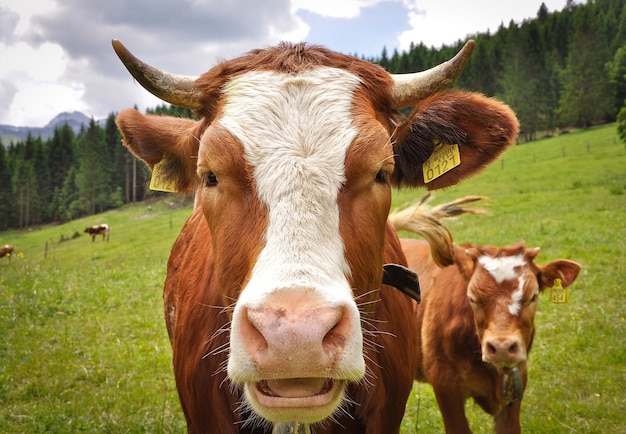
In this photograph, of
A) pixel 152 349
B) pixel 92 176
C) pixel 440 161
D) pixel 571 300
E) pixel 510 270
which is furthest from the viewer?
pixel 92 176

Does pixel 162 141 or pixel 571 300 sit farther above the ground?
pixel 162 141

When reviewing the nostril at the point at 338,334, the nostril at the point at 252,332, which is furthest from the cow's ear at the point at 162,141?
the nostril at the point at 338,334

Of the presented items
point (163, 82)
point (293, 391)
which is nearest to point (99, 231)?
point (163, 82)

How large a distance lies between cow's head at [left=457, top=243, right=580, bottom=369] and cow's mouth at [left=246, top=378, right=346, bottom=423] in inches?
114

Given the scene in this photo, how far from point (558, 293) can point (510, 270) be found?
650mm

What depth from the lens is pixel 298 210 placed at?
1684 millimetres

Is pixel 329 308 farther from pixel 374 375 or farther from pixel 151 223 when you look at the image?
pixel 151 223

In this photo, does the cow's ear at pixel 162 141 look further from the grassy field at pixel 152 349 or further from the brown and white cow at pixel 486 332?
the brown and white cow at pixel 486 332

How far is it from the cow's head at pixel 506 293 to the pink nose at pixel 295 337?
3034 mm

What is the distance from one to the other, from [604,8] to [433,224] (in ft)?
297

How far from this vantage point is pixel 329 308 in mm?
1426

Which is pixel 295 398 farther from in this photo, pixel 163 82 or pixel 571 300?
pixel 571 300

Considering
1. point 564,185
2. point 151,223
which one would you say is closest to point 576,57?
point 564,185

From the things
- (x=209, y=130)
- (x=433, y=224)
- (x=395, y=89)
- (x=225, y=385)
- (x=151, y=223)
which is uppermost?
(x=395, y=89)
